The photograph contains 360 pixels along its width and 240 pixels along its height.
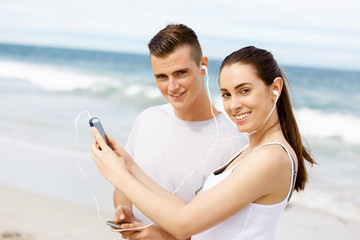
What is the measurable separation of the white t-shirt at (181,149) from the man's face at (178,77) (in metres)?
0.18

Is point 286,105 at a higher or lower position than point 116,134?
higher

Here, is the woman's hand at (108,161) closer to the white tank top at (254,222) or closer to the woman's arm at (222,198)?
the woman's arm at (222,198)

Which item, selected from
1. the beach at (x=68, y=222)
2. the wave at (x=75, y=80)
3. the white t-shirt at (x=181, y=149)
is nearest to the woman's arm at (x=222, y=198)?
the white t-shirt at (x=181, y=149)

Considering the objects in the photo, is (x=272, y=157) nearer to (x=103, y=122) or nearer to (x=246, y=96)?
(x=246, y=96)

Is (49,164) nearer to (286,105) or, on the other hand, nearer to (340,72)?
(286,105)

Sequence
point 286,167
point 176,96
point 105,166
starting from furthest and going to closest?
point 176,96, point 105,166, point 286,167

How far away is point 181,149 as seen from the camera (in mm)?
2812

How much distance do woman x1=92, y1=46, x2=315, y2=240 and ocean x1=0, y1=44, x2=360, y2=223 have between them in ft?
1.10

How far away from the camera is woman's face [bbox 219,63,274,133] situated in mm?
2033

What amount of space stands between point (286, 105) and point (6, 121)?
8.90 m

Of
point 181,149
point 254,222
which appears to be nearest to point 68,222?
point 181,149

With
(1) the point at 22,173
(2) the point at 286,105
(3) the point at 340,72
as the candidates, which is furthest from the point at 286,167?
(3) the point at 340,72

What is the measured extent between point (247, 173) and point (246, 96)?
1.21 feet

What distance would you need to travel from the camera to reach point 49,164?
7094 millimetres
